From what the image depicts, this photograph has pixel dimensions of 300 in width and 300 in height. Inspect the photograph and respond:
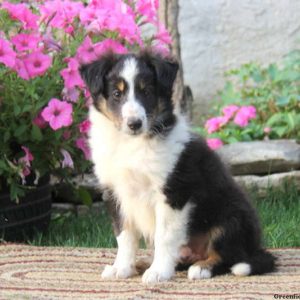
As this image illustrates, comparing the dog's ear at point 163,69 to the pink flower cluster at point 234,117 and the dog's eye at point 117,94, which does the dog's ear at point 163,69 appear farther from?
Answer: the pink flower cluster at point 234,117

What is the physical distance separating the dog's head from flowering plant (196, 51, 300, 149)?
273 cm

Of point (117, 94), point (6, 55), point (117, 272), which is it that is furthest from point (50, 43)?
point (117, 272)

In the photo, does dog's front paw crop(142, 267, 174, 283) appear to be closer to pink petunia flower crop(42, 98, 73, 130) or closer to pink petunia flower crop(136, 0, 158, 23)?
pink petunia flower crop(42, 98, 73, 130)

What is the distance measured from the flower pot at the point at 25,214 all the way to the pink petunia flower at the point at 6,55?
1023 millimetres

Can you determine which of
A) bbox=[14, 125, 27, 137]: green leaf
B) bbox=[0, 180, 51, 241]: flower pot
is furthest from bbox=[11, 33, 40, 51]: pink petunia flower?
bbox=[0, 180, 51, 241]: flower pot

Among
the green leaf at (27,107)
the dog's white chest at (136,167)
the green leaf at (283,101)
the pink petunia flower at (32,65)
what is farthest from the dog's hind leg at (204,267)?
the green leaf at (283,101)

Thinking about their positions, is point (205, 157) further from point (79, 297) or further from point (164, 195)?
point (79, 297)

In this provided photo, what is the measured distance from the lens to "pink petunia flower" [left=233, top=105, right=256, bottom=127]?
756 cm

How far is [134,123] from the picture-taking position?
167 inches

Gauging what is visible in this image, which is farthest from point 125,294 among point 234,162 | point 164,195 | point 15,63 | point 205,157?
point 234,162

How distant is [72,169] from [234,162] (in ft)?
5.47

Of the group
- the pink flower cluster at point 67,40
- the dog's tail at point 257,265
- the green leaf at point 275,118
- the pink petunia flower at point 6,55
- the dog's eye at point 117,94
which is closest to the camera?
the dog's eye at point 117,94

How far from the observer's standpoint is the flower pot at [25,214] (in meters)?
5.70

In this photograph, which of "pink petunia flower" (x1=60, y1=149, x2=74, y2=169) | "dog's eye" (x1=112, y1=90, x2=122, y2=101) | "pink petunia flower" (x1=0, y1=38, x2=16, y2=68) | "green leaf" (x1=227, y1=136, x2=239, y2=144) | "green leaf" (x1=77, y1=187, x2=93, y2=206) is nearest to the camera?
"dog's eye" (x1=112, y1=90, x2=122, y2=101)
